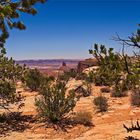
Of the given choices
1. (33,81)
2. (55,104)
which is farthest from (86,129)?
(33,81)

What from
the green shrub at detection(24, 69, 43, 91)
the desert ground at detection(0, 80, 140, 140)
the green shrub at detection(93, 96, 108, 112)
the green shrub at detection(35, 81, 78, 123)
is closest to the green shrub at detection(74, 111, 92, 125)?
the desert ground at detection(0, 80, 140, 140)

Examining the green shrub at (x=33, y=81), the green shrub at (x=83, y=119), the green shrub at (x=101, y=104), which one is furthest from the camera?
the green shrub at (x=33, y=81)

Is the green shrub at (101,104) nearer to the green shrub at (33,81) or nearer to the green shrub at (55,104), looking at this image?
the green shrub at (55,104)

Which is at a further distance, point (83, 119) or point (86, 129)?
point (83, 119)

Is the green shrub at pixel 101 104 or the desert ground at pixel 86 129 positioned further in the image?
the green shrub at pixel 101 104

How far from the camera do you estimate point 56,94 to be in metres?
14.0

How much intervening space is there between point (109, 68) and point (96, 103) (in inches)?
Result: 339

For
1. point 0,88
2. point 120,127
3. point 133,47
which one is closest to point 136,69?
point 133,47

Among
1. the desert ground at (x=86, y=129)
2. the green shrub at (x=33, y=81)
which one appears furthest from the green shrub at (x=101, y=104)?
the green shrub at (x=33, y=81)

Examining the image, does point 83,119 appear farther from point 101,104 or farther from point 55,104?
point 101,104

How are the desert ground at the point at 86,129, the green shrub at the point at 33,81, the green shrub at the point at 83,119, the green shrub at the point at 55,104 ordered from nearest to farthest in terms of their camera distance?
the desert ground at the point at 86,129
the green shrub at the point at 83,119
the green shrub at the point at 55,104
the green shrub at the point at 33,81

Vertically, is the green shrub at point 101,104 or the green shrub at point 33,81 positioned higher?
the green shrub at point 33,81

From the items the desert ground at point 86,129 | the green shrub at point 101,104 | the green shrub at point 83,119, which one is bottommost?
the desert ground at point 86,129

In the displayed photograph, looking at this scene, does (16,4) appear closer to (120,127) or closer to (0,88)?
(0,88)
